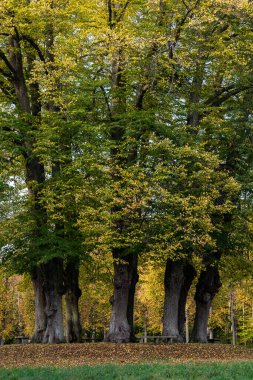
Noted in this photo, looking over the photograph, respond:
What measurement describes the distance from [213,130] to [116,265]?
7336 millimetres

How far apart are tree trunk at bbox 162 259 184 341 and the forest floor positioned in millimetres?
4879

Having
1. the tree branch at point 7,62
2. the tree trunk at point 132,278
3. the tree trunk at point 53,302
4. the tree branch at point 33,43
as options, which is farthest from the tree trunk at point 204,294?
A: the tree branch at point 7,62

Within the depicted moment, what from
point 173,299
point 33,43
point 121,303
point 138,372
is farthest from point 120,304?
point 33,43

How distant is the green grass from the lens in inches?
545

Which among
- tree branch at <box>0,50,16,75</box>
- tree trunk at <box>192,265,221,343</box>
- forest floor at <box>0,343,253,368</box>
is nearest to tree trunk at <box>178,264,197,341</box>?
tree trunk at <box>192,265,221,343</box>

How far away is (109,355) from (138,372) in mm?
5254

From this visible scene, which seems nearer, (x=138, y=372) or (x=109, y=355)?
(x=138, y=372)

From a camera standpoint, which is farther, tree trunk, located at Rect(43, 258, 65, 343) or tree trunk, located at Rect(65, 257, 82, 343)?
tree trunk, located at Rect(65, 257, 82, 343)

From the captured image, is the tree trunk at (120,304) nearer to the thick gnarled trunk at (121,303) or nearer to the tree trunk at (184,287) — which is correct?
the thick gnarled trunk at (121,303)

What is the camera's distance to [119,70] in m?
26.5

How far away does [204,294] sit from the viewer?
30500mm

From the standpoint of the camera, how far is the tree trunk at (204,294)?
30.5m

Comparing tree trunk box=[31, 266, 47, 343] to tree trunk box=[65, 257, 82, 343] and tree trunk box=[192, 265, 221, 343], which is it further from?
tree trunk box=[192, 265, 221, 343]

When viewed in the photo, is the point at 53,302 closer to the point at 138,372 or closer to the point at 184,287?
the point at 184,287
